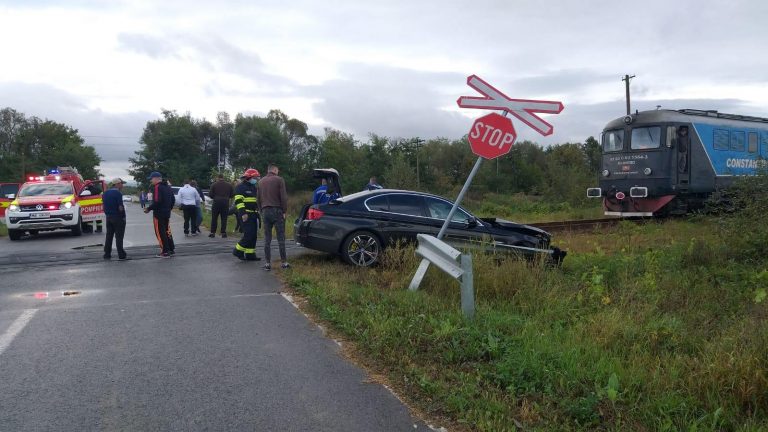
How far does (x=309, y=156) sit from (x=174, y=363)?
75799 millimetres

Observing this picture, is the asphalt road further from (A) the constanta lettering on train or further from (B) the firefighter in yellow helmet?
(A) the constanta lettering on train

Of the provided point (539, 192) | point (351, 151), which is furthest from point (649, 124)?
point (351, 151)

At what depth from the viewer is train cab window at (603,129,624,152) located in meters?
18.1

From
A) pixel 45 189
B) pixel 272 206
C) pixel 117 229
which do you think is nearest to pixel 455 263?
pixel 272 206

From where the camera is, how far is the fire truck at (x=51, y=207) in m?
16.4

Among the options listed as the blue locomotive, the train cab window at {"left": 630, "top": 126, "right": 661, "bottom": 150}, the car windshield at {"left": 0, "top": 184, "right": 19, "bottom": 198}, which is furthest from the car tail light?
the car windshield at {"left": 0, "top": 184, "right": 19, "bottom": 198}

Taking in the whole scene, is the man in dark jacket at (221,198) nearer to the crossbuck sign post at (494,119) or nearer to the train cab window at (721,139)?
the crossbuck sign post at (494,119)

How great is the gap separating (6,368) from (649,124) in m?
17.1

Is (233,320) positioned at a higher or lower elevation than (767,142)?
lower

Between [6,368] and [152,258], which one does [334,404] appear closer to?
Answer: [6,368]

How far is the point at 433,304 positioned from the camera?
6359mm

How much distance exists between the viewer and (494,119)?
7098 mm

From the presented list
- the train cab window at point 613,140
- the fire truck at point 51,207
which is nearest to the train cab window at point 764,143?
the train cab window at point 613,140

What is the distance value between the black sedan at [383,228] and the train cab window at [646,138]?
9346 millimetres
